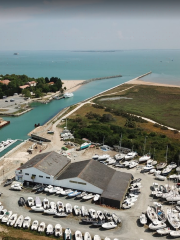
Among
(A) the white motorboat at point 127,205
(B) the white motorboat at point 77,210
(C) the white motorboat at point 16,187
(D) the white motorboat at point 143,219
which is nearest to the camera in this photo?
(D) the white motorboat at point 143,219

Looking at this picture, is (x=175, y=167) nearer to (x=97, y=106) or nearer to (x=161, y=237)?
(x=161, y=237)

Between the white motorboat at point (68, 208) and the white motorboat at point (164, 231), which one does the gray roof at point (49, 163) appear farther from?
the white motorboat at point (164, 231)

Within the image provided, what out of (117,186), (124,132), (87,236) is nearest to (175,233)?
(87,236)

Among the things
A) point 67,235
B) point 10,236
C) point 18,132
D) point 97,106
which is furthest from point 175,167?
point 97,106

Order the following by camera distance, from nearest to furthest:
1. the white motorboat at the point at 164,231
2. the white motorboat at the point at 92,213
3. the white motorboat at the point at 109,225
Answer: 1. the white motorboat at the point at 164,231
2. the white motorboat at the point at 109,225
3. the white motorboat at the point at 92,213

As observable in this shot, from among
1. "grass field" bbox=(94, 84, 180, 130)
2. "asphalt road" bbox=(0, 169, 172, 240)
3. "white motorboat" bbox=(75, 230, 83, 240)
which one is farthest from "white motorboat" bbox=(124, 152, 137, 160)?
"grass field" bbox=(94, 84, 180, 130)

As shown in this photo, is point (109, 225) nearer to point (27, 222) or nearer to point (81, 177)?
point (81, 177)

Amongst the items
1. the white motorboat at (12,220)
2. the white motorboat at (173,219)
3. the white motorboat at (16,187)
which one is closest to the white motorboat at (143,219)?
the white motorboat at (173,219)

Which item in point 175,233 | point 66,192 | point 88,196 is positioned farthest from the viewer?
point 66,192
